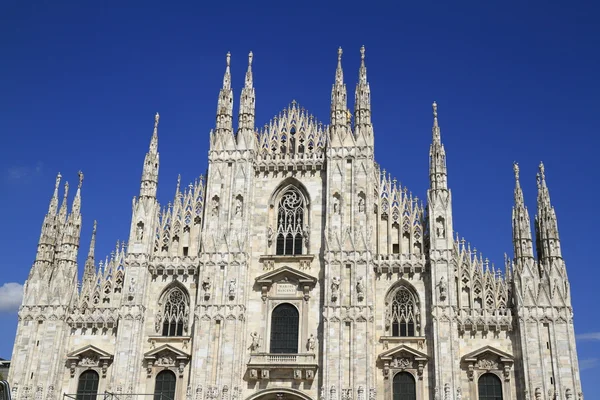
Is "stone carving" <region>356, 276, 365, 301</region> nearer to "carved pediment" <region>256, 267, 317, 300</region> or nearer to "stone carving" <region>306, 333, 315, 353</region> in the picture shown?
"carved pediment" <region>256, 267, 317, 300</region>

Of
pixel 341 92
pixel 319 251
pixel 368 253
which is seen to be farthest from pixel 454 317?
pixel 341 92

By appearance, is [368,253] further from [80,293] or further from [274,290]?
[80,293]

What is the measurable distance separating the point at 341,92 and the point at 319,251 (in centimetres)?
930

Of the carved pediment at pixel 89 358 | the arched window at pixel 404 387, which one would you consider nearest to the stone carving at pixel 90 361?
the carved pediment at pixel 89 358

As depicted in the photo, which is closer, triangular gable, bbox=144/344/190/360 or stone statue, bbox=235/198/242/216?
triangular gable, bbox=144/344/190/360

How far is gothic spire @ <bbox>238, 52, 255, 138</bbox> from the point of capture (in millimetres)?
40844

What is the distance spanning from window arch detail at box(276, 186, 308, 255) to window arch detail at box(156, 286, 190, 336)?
5.57m

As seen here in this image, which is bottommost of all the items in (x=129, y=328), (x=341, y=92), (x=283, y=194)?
(x=129, y=328)

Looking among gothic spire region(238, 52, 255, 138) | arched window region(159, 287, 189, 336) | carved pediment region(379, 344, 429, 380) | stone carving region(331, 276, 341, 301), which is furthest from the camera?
gothic spire region(238, 52, 255, 138)

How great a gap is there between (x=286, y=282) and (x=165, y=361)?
7245mm

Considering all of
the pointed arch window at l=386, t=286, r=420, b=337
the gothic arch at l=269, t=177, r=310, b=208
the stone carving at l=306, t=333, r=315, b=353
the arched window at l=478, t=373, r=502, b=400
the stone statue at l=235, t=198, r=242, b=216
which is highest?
the gothic arch at l=269, t=177, r=310, b=208

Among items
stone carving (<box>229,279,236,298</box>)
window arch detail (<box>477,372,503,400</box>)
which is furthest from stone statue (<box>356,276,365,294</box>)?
window arch detail (<box>477,372,503,400</box>)

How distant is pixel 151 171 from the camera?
134 ft

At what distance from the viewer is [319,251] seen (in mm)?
38125
